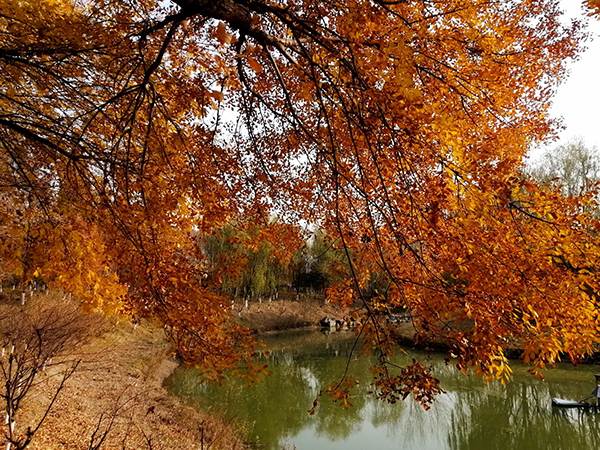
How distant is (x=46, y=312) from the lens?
10.7m

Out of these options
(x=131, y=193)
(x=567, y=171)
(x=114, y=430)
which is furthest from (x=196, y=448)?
(x=567, y=171)

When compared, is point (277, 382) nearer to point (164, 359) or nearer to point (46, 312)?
point (164, 359)

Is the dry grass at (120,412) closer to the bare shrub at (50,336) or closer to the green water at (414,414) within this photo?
the bare shrub at (50,336)

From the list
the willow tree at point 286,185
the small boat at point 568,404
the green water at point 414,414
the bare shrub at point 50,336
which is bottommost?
the green water at point 414,414

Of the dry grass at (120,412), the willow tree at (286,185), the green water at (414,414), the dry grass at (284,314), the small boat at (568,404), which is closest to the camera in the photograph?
the willow tree at (286,185)

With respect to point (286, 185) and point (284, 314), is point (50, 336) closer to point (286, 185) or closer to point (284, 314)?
point (286, 185)

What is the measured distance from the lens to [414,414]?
11.1 metres

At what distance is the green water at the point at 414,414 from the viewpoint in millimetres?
8969

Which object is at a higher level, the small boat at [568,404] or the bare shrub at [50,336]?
the bare shrub at [50,336]

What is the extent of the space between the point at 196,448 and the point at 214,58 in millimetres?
7527

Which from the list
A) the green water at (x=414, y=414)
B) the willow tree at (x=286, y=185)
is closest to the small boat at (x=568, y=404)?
the green water at (x=414, y=414)

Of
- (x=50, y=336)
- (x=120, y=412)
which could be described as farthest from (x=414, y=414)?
(x=50, y=336)

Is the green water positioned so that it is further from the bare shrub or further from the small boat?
the bare shrub

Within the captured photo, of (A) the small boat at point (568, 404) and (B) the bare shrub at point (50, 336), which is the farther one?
(A) the small boat at point (568, 404)
